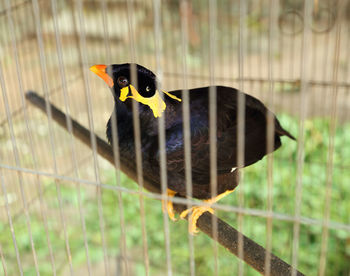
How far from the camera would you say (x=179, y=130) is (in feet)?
3.81

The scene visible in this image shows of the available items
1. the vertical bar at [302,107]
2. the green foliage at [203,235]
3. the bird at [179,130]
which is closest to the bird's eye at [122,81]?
the bird at [179,130]

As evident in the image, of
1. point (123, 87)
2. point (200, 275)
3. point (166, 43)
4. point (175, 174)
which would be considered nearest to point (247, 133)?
point (175, 174)

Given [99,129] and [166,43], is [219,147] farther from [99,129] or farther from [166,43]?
[166,43]

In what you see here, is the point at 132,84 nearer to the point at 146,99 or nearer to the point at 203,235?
the point at 146,99

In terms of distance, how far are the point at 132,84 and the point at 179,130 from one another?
0.18 metres

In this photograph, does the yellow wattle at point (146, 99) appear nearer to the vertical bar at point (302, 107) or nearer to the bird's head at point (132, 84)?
the bird's head at point (132, 84)

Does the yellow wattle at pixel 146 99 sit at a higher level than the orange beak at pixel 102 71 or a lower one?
lower

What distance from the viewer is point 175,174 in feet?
3.91

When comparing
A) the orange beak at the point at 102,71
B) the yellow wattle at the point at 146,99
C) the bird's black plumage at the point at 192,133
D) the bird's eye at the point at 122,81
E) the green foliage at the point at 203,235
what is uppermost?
the orange beak at the point at 102,71

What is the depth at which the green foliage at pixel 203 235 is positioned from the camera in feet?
6.51

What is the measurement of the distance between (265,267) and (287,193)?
1.35 metres

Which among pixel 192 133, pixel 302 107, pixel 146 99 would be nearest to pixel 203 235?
pixel 192 133

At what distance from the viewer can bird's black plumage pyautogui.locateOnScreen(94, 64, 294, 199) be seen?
1.13 meters

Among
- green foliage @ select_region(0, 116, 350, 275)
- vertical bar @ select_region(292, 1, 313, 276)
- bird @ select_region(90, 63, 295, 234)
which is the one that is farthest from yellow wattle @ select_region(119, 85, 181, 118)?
green foliage @ select_region(0, 116, 350, 275)
